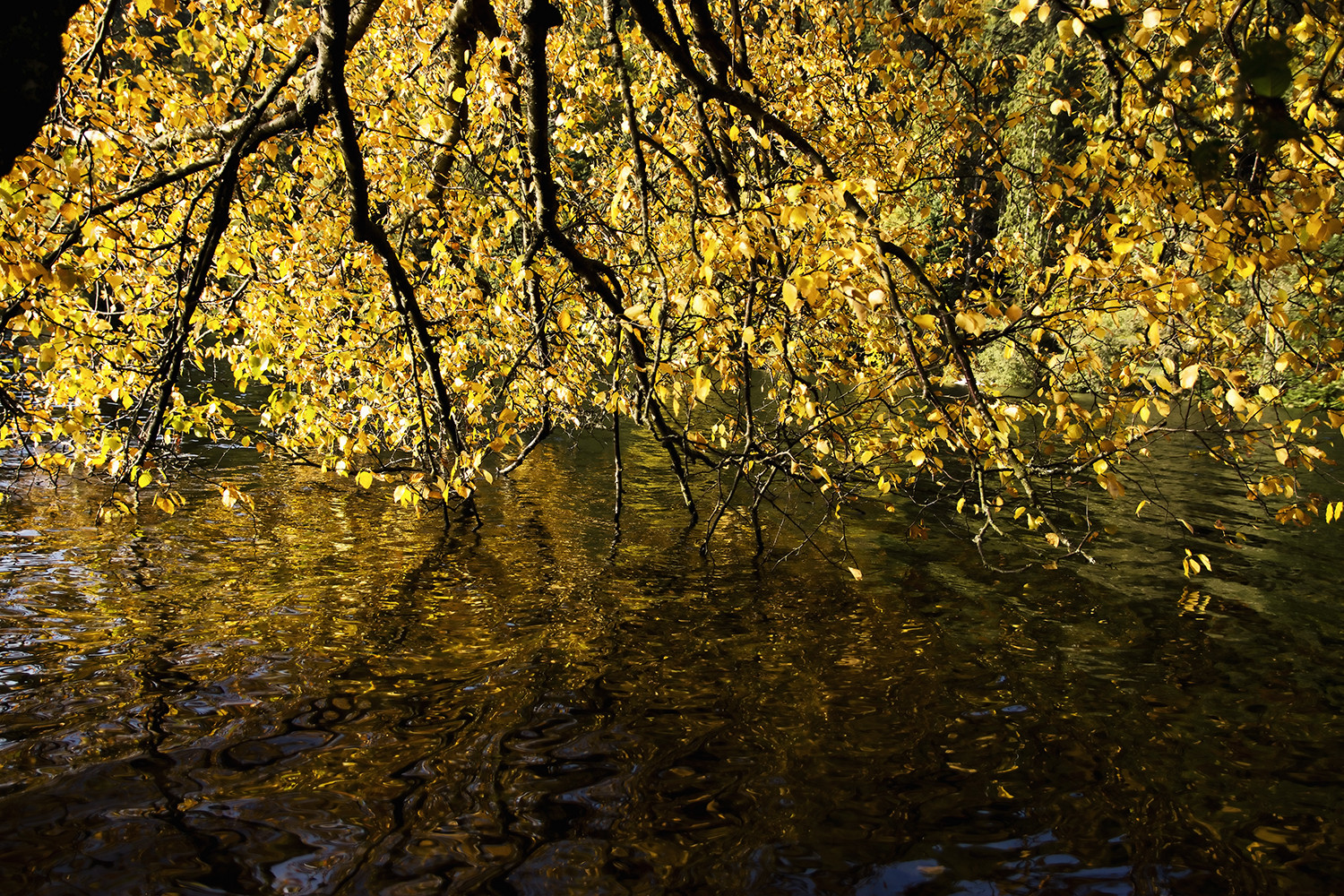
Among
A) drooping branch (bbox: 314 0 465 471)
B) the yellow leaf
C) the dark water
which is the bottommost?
the dark water

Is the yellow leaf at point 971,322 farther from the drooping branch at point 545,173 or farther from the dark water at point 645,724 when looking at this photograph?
the dark water at point 645,724

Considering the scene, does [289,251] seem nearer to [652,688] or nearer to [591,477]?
[652,688]

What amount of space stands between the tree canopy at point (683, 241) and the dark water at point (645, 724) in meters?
1.62

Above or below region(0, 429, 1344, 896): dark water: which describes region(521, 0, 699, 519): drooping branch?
above

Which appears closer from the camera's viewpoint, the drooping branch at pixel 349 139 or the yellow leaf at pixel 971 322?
the yellow leaf at pixel 971 322

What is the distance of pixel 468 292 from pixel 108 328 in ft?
12.2

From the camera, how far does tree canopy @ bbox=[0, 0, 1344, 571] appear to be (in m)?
4.35

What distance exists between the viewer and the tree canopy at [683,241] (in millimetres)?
4352

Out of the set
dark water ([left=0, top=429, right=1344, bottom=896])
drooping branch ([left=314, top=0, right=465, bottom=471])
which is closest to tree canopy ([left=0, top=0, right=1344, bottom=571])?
drooping branch ([left=314, top=0, right=465, bottom=471])

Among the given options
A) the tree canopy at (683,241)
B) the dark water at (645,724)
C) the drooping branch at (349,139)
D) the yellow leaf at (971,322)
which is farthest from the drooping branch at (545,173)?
the dark water at (645,724)

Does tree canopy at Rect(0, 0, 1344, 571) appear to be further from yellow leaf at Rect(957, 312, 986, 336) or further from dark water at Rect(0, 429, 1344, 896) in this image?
dark water at Rect(0, 429, 1344, 896)

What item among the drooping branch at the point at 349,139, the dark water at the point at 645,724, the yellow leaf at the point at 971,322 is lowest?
the dark water at the point at 645,724

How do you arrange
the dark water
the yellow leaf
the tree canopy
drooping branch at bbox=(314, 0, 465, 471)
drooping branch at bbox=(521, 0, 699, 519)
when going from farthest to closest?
drooping branch at bbox=(521, 0, 699, 519)
the dark water
drooping branch at bbox=(314, 0, 465, 471)
the tree canopy
the yellow leaf

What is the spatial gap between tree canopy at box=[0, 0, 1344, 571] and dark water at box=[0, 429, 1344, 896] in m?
1.62
